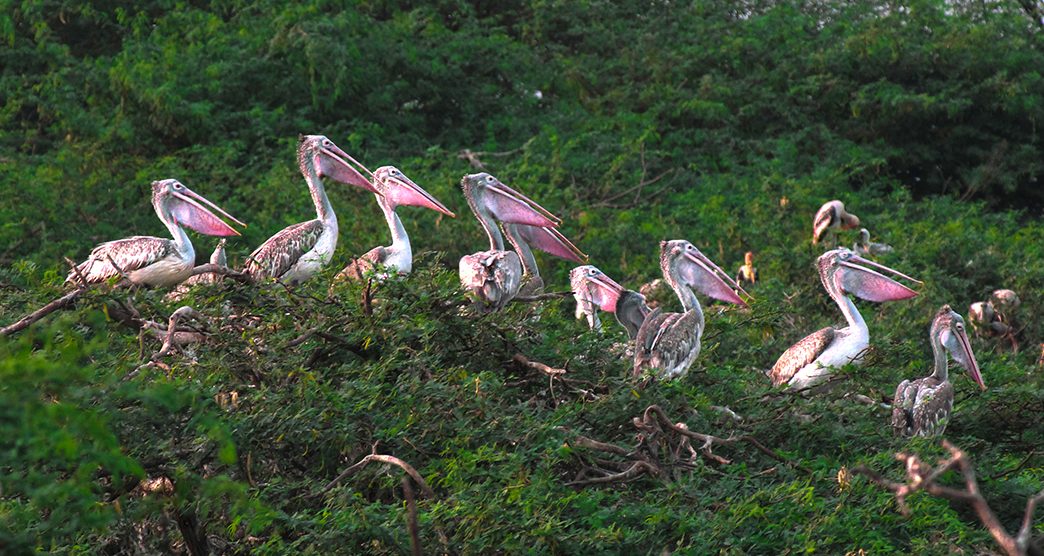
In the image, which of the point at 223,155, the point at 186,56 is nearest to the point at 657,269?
the point at 223,155

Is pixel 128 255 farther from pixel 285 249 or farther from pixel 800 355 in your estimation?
pixel 800 355

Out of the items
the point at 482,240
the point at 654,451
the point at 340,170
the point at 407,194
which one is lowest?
the point at 482,240

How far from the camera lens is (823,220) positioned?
11398 millimetres

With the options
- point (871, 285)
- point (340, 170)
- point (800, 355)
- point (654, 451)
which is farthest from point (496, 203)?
point (654, 451)

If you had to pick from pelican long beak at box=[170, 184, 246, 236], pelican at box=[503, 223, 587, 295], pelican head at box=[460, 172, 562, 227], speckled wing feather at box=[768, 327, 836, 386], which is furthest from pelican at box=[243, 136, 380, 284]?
speckled wing feather at box=[768, 327, 836, 386]

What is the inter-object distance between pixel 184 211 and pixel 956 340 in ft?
12.9

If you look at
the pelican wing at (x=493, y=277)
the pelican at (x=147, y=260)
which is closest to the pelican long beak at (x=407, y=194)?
the pelican wing at (x=493, y=277)

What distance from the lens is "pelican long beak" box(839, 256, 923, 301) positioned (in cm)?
845

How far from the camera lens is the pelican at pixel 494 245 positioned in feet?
23.0

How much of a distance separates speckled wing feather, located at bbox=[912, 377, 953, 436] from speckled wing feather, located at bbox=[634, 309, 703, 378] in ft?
3.38

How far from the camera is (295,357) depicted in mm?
5203

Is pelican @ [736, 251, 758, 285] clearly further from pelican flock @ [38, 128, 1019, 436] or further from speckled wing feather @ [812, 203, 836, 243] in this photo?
pelican flock @ [38, 128, 1019, 436]

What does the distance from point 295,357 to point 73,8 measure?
10379 millimetres

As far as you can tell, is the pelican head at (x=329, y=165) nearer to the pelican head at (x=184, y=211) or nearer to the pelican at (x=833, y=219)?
the pelican head at (x=184, y=211)
